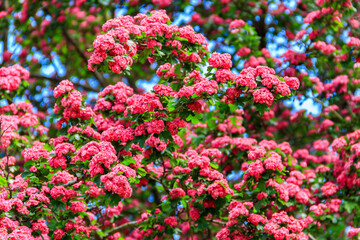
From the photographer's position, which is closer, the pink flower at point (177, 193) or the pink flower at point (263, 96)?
the pink flower at point (263, 96)

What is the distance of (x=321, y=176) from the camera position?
29.7 feet

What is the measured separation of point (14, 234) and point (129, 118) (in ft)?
6.74

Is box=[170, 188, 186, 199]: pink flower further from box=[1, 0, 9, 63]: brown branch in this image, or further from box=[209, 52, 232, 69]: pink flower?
box=[1, 0, 9, 63]: brown branch

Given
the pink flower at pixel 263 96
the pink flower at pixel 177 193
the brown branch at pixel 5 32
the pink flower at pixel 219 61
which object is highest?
the brown branch at pixel 5 32

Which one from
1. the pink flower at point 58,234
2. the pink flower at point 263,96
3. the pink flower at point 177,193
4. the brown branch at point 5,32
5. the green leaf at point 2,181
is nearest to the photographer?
the pink flower at point 263,96

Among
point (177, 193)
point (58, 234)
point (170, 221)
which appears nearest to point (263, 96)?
point (177, 193)

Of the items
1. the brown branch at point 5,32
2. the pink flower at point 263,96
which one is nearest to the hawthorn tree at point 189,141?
the pink flower at point 263,96

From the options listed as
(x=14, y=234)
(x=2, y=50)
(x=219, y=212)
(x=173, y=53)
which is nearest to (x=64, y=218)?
(x=14, y=234)

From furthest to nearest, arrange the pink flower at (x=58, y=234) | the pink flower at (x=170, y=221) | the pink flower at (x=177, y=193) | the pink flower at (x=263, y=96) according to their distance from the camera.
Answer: the pink flower at (x=170, y=221) < the pink flower at (x=177, y=193) < the pink flower at (x=58, y=234) < the pink flower at (x=263, y=96)

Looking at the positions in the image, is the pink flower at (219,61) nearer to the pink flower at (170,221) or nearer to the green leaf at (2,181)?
the pink flower at (170,221)

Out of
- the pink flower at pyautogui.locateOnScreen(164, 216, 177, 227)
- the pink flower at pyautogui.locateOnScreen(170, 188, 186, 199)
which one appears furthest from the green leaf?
the pink flower at pyautogui.locateOnScreen(164, 216, 177, 227)

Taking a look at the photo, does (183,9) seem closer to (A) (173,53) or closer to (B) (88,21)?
(B) (88,21)

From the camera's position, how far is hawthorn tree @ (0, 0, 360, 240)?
621 cm

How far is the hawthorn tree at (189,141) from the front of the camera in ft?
20.4
